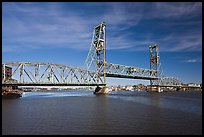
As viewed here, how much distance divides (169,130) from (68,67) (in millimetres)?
71838

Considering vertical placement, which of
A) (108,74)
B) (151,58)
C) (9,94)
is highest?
(151,58)

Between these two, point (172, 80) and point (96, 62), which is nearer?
point (96, 62)

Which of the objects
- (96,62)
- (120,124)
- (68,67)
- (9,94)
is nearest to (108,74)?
(96,62)

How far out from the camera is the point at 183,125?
2102 centimetres

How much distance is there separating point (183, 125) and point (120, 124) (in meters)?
5.55

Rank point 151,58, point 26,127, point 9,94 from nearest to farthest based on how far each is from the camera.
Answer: point 26,127 → point 9,94 → point 151,58

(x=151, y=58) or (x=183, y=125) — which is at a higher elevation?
(x=151, y=58)

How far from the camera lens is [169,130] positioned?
19.0 meters

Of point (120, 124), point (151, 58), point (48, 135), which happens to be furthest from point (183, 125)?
point (151, 58)

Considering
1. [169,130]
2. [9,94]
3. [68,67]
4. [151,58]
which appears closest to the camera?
[169,130]

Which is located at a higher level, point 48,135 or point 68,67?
point 68,67

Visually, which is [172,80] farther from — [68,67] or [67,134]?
[67,134]

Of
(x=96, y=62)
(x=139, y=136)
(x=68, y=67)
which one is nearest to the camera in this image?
(x=139, y=136)

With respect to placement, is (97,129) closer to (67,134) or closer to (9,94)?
(67,134)
